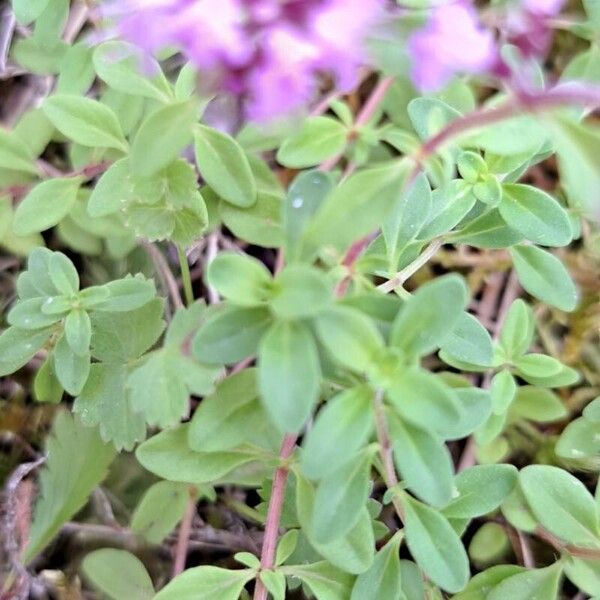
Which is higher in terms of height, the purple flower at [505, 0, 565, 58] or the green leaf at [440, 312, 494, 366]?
the purple flower at [505, 0, 565, 58]

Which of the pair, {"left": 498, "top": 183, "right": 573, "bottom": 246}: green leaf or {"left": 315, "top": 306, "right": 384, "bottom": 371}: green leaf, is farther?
{"left": 498, "top": 183, "right": 573, "bottom": 246}: green leaf

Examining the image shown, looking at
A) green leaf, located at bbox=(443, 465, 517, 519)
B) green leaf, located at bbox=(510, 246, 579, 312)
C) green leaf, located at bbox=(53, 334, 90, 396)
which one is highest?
green leaf, located at bbox=(53, 334, 90, 396)

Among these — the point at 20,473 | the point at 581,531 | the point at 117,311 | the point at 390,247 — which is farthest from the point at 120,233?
the point at 581,531

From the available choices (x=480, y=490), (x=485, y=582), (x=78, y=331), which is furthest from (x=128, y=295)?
(x=485, y=582)

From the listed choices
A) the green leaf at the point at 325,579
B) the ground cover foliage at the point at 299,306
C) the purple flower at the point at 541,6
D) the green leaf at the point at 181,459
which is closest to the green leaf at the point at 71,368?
the ground cover foliage at the point at 299,306

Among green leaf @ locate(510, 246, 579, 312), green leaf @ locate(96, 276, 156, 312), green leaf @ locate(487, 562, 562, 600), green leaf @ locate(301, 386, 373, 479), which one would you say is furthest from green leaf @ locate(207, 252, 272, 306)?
green leaf @ locate(487, 562, 562, 600)

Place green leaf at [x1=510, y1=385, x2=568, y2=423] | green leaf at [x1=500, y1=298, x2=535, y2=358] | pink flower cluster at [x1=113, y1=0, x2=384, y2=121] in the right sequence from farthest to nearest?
green leaf at [x1=510, y1=385, x2=568, y2=423] → green leaf at [x1=500, y1=298, x2=535, y2=358] → pink flower cluster at [x1=113, y1=0, x2=384, y2=121]

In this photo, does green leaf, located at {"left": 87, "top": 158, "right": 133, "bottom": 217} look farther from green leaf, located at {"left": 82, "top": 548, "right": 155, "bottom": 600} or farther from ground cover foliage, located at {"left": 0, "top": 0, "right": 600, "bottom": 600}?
green leaf, located at {"left": 82, "top": 548, "right": 155, "bottom": 600}
